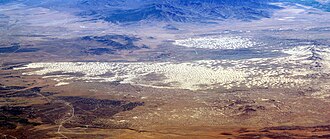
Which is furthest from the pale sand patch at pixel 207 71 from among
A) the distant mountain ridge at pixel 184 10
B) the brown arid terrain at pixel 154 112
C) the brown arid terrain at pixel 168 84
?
the distant mountain ridge at pixel 184 10

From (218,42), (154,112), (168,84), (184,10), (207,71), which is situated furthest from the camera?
(184,10)

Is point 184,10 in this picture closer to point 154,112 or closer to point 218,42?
point 218,42

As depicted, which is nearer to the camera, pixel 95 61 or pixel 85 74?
pixel 85 74

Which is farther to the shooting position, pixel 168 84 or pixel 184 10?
pixel 184 10

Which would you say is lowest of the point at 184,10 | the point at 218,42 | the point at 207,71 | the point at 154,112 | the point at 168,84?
the point at 154,112

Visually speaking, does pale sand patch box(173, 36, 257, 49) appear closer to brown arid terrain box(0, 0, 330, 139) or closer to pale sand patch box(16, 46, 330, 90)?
brown arid terrain box(0, 0, 330, 139)

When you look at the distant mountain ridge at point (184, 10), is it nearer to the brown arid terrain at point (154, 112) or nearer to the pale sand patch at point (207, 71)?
the pale sand patch at point (207, 71)

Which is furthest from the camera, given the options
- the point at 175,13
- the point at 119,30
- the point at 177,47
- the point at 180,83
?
the point at 175,13

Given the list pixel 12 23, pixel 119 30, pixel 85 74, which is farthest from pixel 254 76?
pixel 12 23

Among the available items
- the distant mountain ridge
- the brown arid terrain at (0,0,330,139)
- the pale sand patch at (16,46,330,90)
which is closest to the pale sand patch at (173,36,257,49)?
the brown arid terrain at (0,0,330,139)

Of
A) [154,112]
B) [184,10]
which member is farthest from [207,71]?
[184,10]

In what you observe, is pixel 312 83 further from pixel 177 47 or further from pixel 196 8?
pixel 196 8
